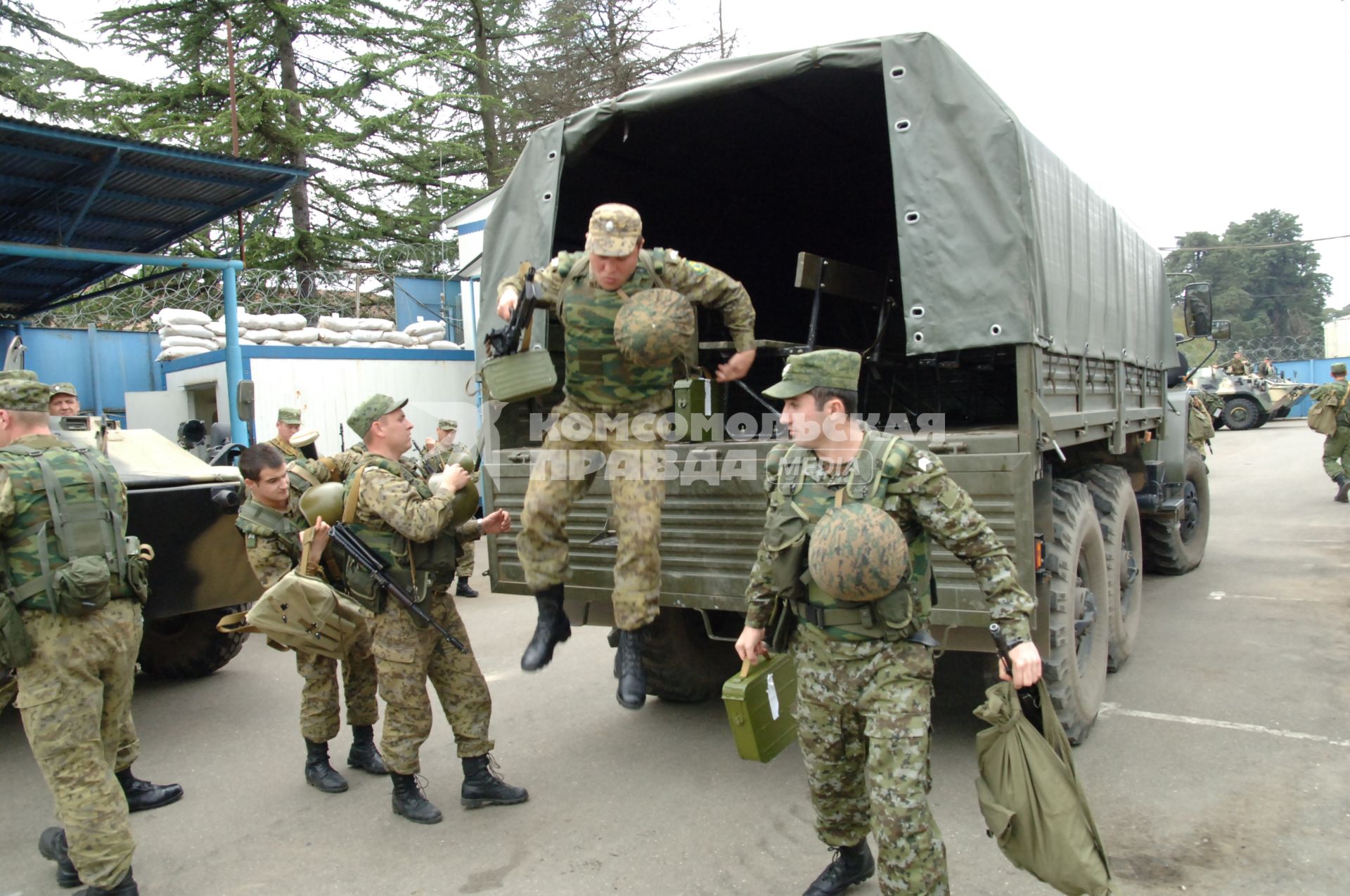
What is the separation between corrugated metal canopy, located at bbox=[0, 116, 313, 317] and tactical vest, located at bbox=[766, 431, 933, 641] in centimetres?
786

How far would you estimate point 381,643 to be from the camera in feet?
12.3

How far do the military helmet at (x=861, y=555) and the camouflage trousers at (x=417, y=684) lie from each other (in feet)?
5.95

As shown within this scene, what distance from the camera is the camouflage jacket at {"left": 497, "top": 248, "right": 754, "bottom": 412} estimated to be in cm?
350

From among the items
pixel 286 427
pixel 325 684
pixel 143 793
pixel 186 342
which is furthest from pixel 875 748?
pixel 186 342

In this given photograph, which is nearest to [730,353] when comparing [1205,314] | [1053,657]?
[1053,657]

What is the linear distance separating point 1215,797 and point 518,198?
3.74m

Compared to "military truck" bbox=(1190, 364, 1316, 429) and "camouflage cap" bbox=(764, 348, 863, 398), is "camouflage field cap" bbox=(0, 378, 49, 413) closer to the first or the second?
"camouflage cap" bbox=(764, 348, 863, 398)

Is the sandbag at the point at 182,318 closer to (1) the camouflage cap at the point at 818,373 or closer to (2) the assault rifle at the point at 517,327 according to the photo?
(2) the assault rifle at the point at 517,327

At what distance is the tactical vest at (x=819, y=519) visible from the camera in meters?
2.65

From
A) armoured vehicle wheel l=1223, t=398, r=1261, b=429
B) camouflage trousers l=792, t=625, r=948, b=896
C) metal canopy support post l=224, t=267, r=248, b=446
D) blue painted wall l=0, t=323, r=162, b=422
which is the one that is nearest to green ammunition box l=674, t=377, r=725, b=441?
camouflage trousers l=792, t=625, r=948, b=896

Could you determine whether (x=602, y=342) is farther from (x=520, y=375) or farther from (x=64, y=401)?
(x=64, y=401)

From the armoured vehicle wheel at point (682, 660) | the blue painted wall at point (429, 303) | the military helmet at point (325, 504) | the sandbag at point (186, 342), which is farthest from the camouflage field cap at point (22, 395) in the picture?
the blue painted wall at point (429, 303)

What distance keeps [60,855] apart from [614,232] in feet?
9.58

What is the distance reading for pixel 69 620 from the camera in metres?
3.23
